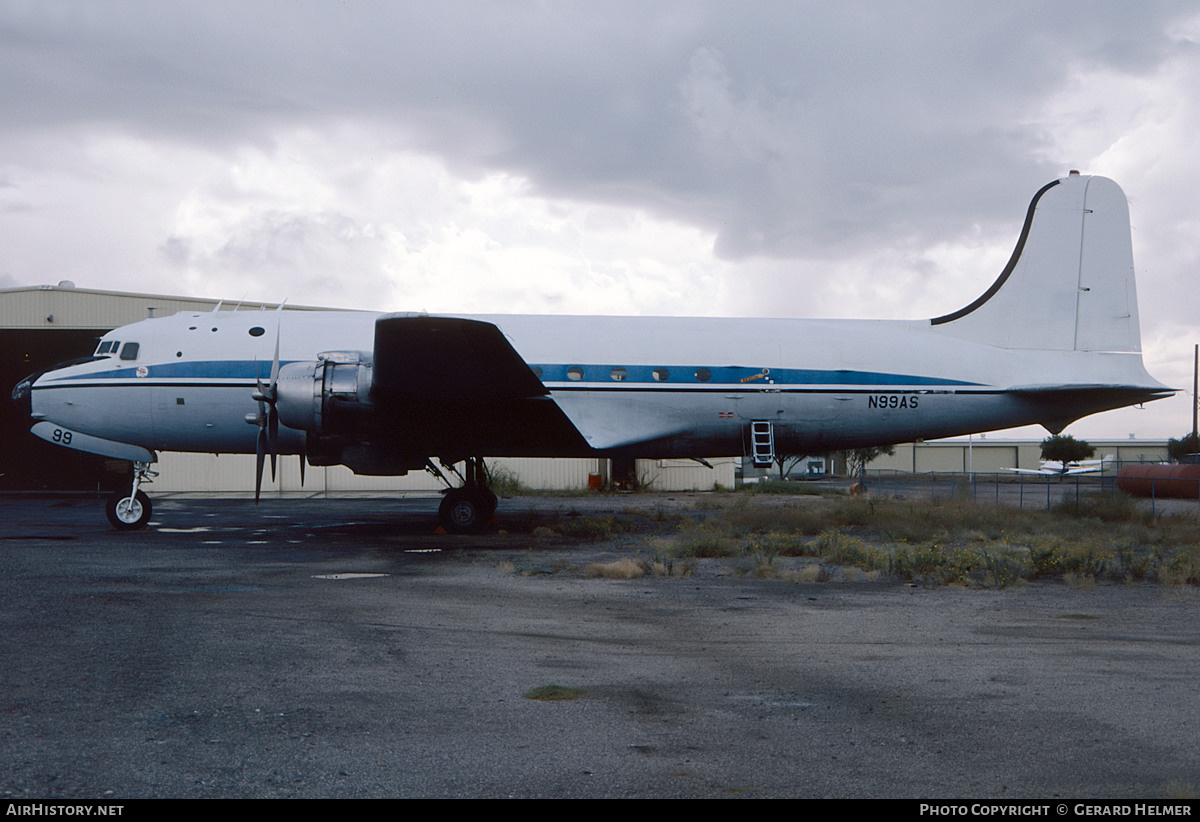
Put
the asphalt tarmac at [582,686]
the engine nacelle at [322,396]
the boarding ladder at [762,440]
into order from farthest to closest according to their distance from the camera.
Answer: the boarding ladder at [762,440] < the engine nacelle at [322,396] < the asphalt tarmac at [582,686]

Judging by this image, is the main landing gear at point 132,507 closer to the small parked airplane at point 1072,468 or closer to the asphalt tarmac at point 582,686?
the asphalt tarmac at point 582,686

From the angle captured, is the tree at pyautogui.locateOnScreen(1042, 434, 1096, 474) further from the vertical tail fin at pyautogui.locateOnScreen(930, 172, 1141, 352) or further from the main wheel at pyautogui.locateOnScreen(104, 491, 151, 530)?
the main wheel at pyautogui.locateOnScreen(104, 491, 151, 530)

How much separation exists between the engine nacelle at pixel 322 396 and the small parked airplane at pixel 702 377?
1.14 m

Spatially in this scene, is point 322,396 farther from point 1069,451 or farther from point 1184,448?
point 1069,451

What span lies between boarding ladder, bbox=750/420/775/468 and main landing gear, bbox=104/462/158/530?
37.8 feet

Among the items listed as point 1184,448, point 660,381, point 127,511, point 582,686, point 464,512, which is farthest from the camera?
point 1184,448

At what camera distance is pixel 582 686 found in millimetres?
6082

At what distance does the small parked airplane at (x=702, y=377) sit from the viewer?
1702 centimetres

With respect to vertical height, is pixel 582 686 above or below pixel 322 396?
below

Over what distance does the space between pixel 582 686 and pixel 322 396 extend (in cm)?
1026

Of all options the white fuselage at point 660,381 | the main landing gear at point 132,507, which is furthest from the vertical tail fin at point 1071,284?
the main landing gear at point 132,507

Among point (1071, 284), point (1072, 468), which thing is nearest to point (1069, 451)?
point (1072, 468)

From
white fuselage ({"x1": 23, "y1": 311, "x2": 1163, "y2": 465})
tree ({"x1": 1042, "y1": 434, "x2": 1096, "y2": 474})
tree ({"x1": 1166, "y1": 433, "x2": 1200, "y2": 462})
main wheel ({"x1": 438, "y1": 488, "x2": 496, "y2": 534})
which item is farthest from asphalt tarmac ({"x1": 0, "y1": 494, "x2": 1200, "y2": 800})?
tree ({"x1": 1042, "y1": 434, "x2": 1096, "y2": 474})

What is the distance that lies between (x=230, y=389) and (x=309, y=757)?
45.0 ft
